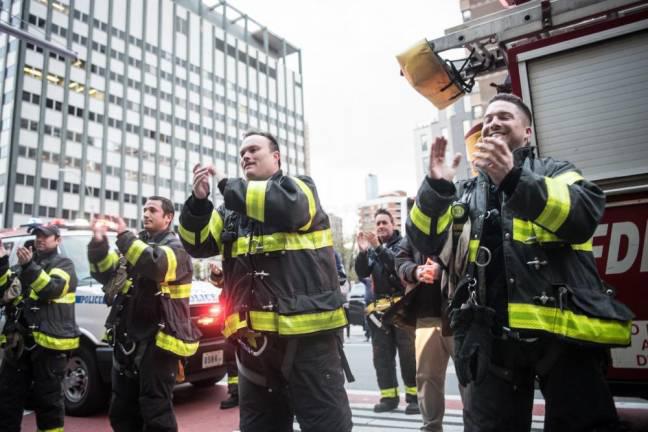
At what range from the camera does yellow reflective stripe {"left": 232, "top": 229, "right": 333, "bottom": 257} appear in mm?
2783

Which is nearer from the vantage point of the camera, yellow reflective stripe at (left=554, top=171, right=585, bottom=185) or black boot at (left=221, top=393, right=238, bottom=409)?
yellow reflective stripe at (left=554, top=171, right=585, bottom=185)

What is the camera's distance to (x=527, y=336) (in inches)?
80.0

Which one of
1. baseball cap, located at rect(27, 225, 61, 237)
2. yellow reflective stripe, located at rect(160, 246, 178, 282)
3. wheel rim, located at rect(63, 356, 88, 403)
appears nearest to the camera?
yellow reflective stripe, located at rect(160, 246, 178, 282)

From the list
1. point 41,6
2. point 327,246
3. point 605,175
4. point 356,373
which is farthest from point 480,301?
point 41,6

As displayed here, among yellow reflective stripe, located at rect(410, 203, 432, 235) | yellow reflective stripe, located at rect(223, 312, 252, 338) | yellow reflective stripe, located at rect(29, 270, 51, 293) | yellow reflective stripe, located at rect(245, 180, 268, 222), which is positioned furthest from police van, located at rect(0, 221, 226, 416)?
yellow reflective stripe, located at rect(410, 203, 432, 235)

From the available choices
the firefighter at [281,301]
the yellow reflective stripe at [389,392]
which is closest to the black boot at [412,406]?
the yellow reflective stripe at [389,392]

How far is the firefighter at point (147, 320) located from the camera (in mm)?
3641

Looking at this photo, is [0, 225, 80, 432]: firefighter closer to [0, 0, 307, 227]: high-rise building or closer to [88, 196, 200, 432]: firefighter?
[88, 196, 200, 432]: firefighter

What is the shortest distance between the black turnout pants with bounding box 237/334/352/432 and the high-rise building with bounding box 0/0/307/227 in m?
49.4

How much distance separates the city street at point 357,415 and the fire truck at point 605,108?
1.87m

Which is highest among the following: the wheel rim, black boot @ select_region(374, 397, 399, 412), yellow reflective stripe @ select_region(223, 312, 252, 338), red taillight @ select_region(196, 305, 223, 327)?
yellow reflective stripe @ select_region(223, 312, 252, 338)

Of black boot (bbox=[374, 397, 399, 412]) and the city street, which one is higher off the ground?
black boot (bbox=[374, 397, 399, 412])

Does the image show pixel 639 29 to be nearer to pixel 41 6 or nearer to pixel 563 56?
pixel 563 56

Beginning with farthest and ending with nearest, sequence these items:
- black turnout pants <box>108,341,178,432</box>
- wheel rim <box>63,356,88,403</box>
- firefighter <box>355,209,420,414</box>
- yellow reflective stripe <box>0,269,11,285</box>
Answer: wheel rim <box>63,356,88,403</box> < firefighter <box>355,209,420,414</box> < yellow reflective stripe <box>0,269,11,285</box> < black turnout pants <box>108,341,178,432</box>
